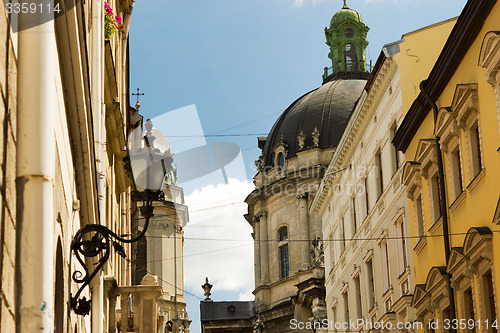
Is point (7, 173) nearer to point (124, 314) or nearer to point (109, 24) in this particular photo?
point (109, 24)

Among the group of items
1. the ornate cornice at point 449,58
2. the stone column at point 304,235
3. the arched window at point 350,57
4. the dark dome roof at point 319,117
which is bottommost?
the ornate cornice at point 449,58

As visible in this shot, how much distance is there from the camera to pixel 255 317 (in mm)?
69812

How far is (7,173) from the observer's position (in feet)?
18.9

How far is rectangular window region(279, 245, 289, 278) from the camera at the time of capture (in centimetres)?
6700

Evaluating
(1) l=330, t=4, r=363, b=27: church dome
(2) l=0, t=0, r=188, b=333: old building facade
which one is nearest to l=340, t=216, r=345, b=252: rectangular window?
(2) l=0, t=0, r=188, b=333: old building facade

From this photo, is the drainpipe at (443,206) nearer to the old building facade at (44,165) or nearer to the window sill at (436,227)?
the window sill at (436,227)

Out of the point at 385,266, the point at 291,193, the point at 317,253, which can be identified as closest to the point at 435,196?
the point at 385,266

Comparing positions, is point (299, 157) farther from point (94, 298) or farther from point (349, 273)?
point (94, 298)

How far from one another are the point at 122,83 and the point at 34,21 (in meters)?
19.4

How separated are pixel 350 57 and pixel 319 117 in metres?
12.3

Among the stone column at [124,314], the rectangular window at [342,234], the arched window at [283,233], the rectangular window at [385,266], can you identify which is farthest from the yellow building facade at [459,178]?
the arched window at [283,233]

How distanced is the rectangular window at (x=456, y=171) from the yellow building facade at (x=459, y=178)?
0.8 inches

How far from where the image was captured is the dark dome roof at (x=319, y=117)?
222ft

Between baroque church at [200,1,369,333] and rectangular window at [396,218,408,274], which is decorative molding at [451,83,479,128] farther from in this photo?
baroque church at [200,1,369,333]
